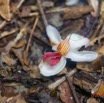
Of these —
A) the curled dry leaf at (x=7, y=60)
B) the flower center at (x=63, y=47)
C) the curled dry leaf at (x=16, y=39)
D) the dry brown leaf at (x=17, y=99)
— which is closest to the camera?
the dry brown leaf at (x=17, y=99)

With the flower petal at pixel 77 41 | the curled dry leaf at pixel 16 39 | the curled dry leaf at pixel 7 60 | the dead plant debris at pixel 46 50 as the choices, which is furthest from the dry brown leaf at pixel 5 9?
the flower petal at pixel 77 41

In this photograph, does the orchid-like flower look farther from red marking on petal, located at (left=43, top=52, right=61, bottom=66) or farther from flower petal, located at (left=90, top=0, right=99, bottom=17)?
flower petal, located at (left=90, top=0, right=99, bottom=17)

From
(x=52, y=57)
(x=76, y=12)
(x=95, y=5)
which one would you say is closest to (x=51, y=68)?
(x=52, y=57)

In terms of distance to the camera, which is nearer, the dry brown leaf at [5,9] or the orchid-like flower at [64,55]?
the orchid-like flower at [64,55]

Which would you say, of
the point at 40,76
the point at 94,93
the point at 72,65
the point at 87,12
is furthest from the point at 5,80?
the point at 87,12

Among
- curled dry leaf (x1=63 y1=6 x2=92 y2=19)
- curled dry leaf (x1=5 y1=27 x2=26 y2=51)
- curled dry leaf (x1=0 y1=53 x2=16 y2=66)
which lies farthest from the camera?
curled dry leaf (x1=63 y1=6 x2=92 y2=19)

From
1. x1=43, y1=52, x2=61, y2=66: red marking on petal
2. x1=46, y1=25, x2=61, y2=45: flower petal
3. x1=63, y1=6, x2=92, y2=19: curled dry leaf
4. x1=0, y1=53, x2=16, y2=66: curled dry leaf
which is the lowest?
x1=0, y1=53, x2=16, y2=66: curled dry leaf

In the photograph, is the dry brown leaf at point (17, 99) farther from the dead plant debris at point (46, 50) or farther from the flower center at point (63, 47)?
the flower center at point (63, 47)

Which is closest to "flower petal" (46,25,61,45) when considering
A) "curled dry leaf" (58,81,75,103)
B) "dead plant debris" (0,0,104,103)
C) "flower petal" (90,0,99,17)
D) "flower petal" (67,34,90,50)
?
"dead plant debris" (0,0,104,103)
